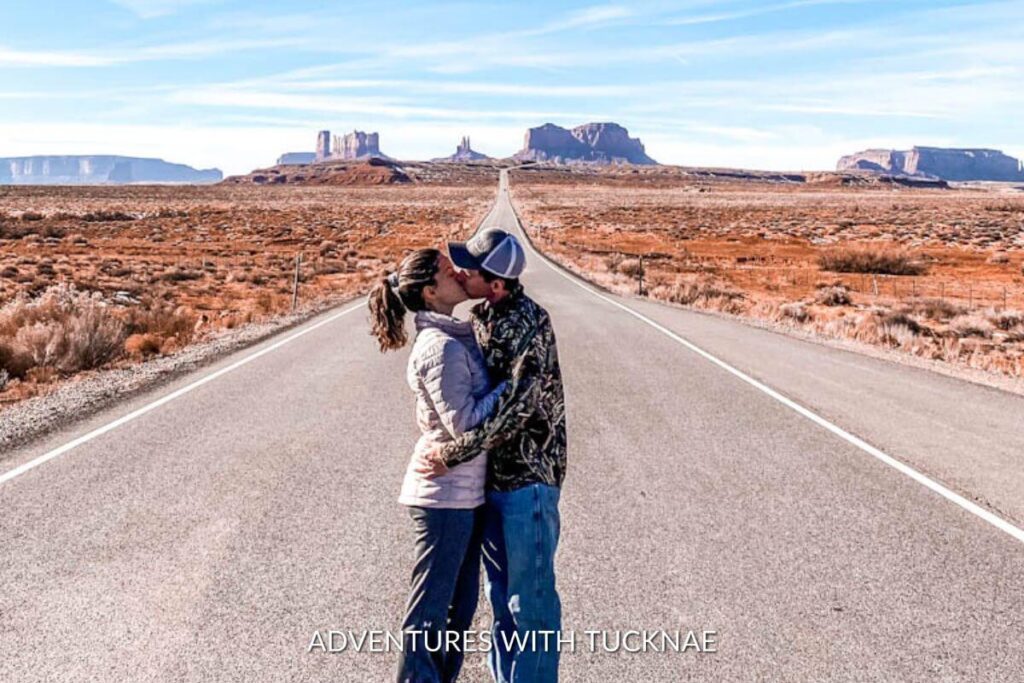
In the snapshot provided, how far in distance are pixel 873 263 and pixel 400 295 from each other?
4128cm

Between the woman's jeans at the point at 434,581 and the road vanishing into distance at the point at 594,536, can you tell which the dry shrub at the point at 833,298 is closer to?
the road vanishing into distance at the point at 594,536

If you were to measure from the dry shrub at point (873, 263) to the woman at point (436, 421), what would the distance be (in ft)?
134

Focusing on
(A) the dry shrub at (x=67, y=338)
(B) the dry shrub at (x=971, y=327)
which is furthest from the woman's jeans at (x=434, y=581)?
(B) the dry shrub at (x=971, y=327)

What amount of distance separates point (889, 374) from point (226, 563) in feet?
34.8

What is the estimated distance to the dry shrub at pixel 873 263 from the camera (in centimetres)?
4034

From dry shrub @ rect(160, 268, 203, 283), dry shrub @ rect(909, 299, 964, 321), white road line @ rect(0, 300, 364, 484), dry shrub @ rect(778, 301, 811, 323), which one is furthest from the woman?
dry shrub @ rect(160, 268, 203, 283)

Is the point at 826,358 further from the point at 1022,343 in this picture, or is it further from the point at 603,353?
the point at 1022,343

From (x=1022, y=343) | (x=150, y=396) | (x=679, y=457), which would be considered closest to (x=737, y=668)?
(x=679, y=457)

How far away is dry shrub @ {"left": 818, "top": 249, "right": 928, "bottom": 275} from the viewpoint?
40344 millimetres

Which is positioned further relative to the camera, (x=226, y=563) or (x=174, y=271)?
(x=174, y=271)

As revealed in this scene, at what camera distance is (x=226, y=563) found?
16.5 ft

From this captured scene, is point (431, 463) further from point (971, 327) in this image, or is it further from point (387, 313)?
point (971, 327)

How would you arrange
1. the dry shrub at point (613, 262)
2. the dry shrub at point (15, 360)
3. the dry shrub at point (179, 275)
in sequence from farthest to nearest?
the dry shrub at point (613, 262) < the dry shrub at point (179, 275) < the dry shrub at point (15, 360)

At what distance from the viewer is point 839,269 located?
41094mm
